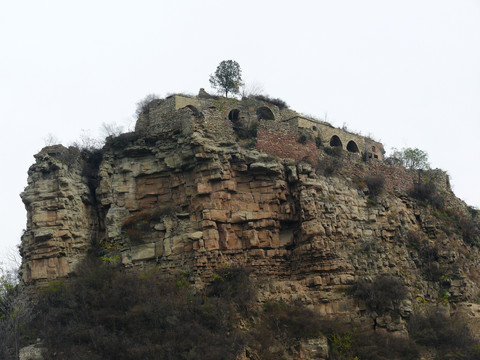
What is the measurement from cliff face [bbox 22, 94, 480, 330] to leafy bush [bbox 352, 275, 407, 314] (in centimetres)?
33

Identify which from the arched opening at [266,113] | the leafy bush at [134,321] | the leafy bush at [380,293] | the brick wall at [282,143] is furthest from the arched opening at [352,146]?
the leafy bush at [134,321]

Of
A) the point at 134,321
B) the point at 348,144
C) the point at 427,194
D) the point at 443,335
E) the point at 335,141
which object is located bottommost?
the point at 443,335

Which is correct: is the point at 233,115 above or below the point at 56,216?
above

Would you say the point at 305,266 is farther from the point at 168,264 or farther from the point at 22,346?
the point at 22,346

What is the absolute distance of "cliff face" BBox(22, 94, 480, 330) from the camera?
20.6 metres

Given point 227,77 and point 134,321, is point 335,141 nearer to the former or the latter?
point 227,77

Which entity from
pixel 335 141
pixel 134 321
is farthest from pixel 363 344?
pixel 335 141

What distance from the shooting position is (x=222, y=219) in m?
20.9

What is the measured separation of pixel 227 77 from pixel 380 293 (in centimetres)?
1380

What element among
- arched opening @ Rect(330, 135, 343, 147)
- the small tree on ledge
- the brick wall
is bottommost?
the brick wall

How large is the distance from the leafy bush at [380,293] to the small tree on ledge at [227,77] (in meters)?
12.5

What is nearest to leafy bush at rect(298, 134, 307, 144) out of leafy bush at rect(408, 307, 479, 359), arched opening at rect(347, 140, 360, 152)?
leafy bush at rect(408, 307, 479, 359)

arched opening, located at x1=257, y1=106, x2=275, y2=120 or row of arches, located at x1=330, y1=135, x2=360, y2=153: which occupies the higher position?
arched opening, located at x1=257, y1=106, x2=275, y2=120

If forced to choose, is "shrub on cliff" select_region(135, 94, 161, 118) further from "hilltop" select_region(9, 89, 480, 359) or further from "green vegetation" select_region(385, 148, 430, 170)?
"green vegetation" select_region(385, 148, 430, 170)
